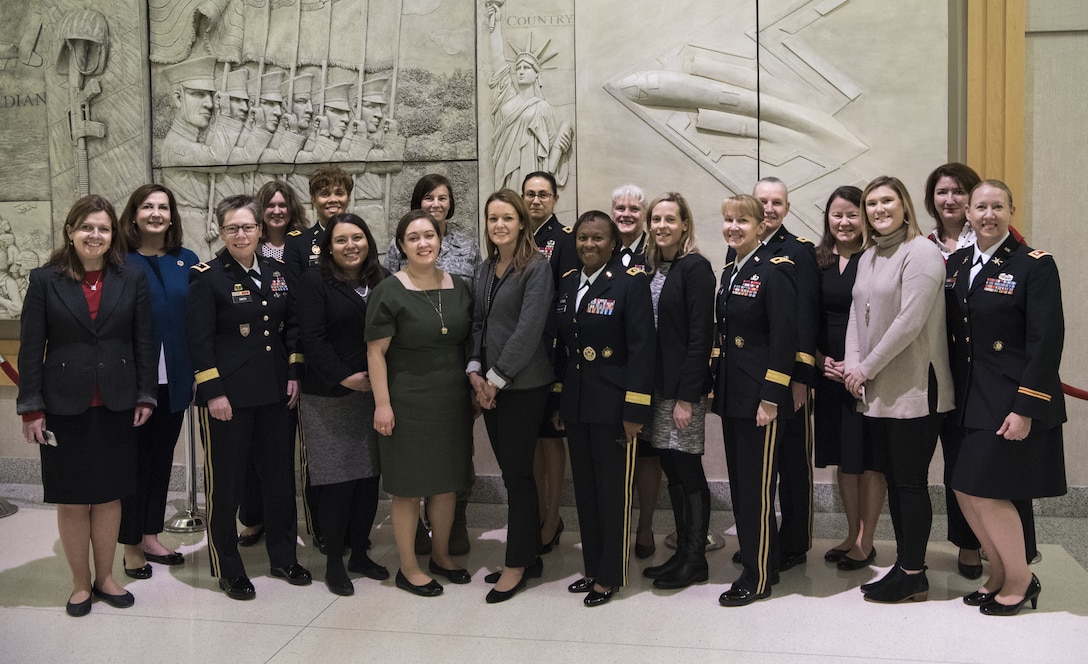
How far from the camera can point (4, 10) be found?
5.75 metres

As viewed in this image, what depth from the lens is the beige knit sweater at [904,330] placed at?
3197mm

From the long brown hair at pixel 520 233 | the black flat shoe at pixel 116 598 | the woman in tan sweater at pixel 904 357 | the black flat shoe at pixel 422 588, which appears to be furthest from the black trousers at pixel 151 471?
the woman in tan sweater at pixel 904 357

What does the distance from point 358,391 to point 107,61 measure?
3431 millimetres

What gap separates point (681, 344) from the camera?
335 centimetres

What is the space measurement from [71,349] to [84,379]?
12 cm

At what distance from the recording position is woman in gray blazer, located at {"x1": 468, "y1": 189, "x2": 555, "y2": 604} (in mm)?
3322

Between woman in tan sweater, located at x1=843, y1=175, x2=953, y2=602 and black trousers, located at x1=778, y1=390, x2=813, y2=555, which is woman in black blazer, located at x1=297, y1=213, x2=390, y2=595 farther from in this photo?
woman in tan sweater, located at x1=843, y1=175, x2=953, y2=602

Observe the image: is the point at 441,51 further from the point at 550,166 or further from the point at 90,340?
the point at 90,340

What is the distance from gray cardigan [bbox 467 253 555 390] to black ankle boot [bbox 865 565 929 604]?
144cm

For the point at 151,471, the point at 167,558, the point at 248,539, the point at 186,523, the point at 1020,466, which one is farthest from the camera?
the point at 186,523

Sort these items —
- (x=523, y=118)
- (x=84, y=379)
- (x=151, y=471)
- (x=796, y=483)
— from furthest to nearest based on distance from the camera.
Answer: (x=523, y=118)
(x=151, y=471)
(x=796, y=483)
(x=84, y=379)

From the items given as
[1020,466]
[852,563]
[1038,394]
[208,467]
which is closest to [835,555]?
[852,563]

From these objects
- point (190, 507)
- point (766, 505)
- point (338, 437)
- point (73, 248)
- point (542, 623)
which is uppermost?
point (73, 248)

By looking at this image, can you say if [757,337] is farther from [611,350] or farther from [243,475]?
[243,475]
